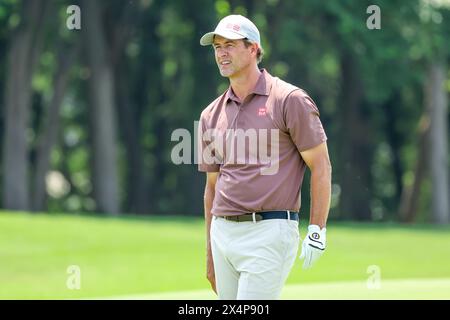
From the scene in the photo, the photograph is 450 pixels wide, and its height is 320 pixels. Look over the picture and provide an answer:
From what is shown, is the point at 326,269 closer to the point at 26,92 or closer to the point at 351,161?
the point at 26,92

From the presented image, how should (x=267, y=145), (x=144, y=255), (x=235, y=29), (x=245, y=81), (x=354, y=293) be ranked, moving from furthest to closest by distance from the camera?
(x=144, y=255)
(x=354, y=293)
(x=245, y=81)
(x=235, y=29)
(x=267, y=145)

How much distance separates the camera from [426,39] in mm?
A: 34250

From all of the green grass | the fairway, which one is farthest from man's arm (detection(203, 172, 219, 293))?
the green grass

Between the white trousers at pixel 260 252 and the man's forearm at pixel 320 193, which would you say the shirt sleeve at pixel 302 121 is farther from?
the white trousers at pixel 260 252

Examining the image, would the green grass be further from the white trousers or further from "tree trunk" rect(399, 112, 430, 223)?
"tree trunk" rect(399, 112, 430, 223)

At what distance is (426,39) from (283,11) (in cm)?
464

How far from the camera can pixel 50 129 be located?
3984 cm

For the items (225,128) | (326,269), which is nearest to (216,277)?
(225,128)

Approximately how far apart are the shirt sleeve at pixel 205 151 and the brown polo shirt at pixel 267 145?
0.23 metres

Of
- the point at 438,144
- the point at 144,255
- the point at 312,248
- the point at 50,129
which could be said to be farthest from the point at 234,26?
the point at 50,129

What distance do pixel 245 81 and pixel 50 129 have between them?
33.4m

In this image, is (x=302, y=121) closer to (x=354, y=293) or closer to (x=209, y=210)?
(x=209, y=210)

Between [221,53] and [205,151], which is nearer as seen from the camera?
[221,53]
